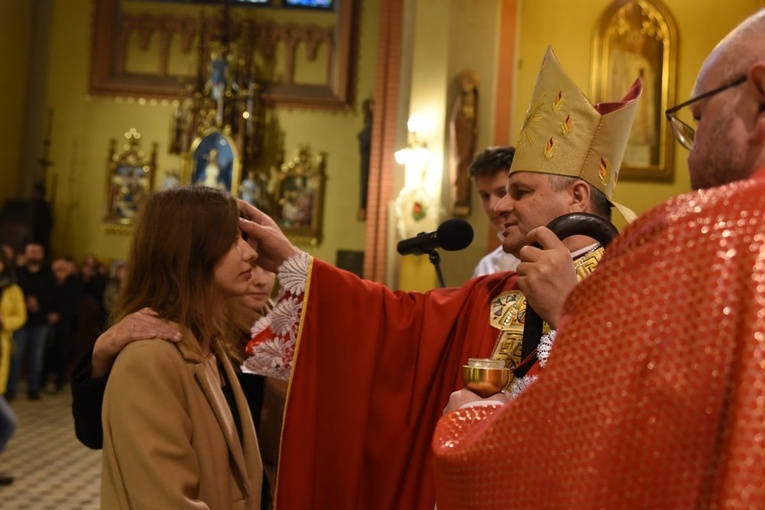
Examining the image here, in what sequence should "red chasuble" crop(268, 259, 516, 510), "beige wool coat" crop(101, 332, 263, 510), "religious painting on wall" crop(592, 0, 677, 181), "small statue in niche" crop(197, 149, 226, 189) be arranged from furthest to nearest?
"small statue in niche" crop(197, 149, 226, 189) < "religious painting on wall" crop(592, 0, 677, 181) < "red chasuble" crop(268, 259, 516, 510) < "beige wool coat" crop(101, 332, 263, 510)

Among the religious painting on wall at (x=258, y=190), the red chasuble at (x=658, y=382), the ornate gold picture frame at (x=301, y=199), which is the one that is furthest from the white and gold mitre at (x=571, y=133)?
the ornate gold picture frame at (x=301, y=199)

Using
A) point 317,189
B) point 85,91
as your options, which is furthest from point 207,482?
point 85,91

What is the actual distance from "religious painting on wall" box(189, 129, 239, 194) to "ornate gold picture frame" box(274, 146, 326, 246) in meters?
0.83

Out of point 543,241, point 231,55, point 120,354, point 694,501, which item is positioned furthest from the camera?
point 231,55

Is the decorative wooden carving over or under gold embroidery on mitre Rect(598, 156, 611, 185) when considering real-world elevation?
over

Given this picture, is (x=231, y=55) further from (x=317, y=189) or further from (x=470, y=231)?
(x=470, y=231)

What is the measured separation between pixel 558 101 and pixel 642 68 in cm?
809

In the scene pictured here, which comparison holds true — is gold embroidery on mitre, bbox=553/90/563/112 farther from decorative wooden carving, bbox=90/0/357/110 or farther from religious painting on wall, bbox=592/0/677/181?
decorative wooden carving, bbox=90/0/357/110

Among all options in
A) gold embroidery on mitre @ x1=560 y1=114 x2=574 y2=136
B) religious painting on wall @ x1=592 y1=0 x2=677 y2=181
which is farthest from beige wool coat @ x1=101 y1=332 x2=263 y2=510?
religious painting on wall @ x1=592 y1=0 x2=677 y2=181

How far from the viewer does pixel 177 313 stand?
2.11 meters

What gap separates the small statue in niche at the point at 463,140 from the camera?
9.30 metres

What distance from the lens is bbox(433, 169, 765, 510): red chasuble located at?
3.15ft

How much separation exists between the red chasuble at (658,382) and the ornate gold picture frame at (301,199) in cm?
1348

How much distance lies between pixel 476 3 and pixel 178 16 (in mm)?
7533
